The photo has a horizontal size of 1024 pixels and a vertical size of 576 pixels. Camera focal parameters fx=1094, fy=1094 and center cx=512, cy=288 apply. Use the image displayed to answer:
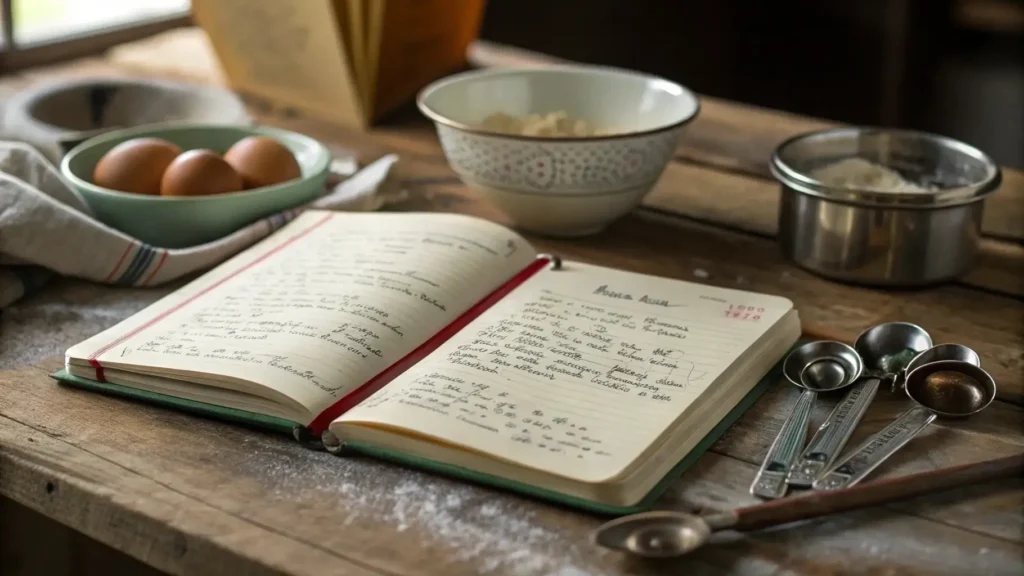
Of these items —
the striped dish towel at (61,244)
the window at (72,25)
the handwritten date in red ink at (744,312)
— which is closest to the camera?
the handwritten date in red ink at (744,312)

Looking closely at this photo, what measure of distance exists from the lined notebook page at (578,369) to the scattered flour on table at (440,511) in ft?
0.10

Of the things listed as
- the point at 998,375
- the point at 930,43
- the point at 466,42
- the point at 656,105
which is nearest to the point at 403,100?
the point at 466,42

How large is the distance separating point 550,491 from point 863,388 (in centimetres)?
26

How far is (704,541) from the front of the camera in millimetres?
605

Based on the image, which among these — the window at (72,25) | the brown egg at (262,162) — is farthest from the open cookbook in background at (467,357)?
the window at (72,25)

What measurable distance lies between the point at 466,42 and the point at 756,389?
3.05 ft

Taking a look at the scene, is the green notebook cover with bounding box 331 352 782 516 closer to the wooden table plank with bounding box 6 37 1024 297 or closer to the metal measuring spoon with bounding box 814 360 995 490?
the metal measuring spoon with bounding box 814 360 995 490

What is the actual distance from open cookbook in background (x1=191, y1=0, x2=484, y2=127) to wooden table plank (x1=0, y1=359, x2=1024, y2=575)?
706mm

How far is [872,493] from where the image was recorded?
0.63m

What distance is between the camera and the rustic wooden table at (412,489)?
23.9 inches

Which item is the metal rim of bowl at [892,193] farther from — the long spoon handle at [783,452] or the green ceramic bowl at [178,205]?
the green ceramic bowl at [178,205]

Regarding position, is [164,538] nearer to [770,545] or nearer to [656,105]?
[770,545]

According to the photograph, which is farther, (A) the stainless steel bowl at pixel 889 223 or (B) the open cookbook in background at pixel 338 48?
(B) the open cookbook in background at pixel 338 48

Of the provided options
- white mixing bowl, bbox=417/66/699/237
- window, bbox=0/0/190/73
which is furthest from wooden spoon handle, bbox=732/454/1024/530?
window, bbox=0/0/190/73
